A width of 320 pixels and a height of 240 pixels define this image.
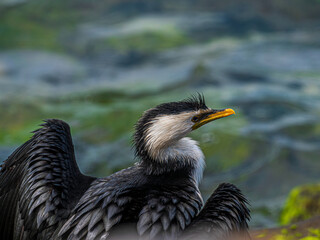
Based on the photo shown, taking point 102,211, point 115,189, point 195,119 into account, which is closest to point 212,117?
point 195,119

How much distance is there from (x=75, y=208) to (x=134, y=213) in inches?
27.4

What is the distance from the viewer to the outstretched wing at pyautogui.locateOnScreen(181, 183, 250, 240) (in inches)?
190

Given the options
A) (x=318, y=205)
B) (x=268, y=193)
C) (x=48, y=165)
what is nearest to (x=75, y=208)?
(x=48, y=165)

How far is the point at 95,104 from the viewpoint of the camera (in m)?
16.9

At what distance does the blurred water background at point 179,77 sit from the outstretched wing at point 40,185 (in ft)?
21.6

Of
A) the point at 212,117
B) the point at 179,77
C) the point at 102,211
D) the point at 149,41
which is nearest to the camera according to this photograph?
the point at 102,211

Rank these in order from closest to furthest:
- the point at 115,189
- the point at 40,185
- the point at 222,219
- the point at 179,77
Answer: the point at 222,219 → the point at 115,189 → the point at 40,185 → the point at 179,77

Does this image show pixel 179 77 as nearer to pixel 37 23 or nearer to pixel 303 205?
pixel 37 23

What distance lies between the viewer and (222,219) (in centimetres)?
493

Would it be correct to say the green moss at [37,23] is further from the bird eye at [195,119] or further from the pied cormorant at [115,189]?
the bird eye at [195,119]

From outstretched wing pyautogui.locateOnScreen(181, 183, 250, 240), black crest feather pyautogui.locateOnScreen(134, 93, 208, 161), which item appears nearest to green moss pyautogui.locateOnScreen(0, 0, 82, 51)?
black crest feather pyautogui.locateOnScreen(134, 93, 208, 161)

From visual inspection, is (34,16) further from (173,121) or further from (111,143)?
(173,121)

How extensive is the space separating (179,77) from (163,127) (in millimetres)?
12743

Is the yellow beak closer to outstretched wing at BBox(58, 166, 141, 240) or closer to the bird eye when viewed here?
the bird eye
